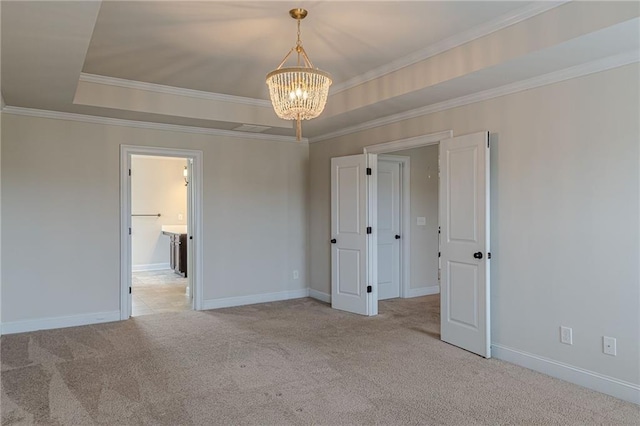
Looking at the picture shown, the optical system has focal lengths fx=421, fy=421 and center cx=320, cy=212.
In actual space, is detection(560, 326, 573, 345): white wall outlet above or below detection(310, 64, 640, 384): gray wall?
below

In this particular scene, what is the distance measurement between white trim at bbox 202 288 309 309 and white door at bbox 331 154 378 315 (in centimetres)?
80

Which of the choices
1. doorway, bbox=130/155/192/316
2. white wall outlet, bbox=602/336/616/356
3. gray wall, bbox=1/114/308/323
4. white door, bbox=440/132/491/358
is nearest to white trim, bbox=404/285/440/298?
gray wall, bbox=1/114/308/323

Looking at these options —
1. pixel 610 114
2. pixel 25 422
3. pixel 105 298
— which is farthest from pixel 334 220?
pixel 25 422

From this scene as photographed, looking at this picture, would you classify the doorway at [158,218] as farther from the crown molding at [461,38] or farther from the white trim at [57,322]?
the crown molding at [461,38]

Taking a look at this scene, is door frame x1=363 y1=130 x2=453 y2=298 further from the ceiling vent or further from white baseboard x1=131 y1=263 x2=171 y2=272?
white baseboard x1=131 y1=263 x2=171 y2=272

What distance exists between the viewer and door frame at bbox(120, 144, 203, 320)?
16.4 feet

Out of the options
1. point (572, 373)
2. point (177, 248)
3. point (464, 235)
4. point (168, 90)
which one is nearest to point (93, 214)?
point (168, 90)

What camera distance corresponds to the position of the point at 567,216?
320 cm

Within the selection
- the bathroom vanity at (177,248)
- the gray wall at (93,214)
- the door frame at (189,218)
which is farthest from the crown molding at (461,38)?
the bathroom vanity at (177,248)

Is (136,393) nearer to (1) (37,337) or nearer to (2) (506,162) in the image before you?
(1) (37,337)

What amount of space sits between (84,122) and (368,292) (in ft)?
12.6

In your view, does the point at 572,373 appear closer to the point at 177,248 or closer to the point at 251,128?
the point at 251,128

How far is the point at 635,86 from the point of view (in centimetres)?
283

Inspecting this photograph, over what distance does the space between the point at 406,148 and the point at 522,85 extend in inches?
A: 57.4
